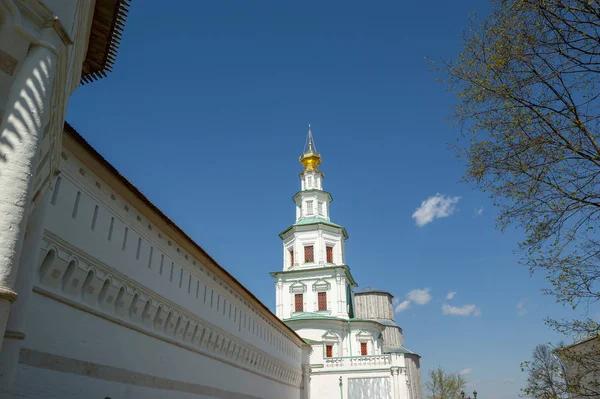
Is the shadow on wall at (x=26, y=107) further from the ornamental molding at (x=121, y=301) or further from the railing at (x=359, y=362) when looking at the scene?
the railing at (x=359, y=362)

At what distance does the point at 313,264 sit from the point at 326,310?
4122 millimetres

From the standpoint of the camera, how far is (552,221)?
30.3ft

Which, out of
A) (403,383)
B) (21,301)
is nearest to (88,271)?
(21,301)

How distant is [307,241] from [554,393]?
3187cm

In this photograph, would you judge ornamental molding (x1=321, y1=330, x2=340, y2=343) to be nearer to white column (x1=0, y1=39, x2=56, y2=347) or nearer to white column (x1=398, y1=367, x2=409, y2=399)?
white column (x1=398, y1=367, x2=409, y2=399)

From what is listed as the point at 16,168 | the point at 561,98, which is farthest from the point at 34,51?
the point at 561,98

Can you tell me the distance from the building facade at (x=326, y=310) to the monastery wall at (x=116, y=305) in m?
14.4

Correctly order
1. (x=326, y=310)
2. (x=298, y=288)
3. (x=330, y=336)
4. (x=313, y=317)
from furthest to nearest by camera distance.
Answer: (x=298, y=288) < (x=326, y=310) < (x=313, y=317) < (x=330, y=336)

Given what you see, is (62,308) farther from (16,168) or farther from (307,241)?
(307,241)

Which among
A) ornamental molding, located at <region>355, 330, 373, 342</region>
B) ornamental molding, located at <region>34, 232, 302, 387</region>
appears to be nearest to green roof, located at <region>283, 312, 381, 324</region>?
ornamental molding, located at <region>355, 330, 373, 342</region>

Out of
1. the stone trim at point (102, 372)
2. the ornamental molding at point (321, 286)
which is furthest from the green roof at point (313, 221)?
the stone trim at point (102, 372)

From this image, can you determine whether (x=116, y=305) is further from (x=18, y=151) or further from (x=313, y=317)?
(x=313, y=317)

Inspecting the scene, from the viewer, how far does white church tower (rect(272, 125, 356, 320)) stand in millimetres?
38031

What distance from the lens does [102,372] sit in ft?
34.6
